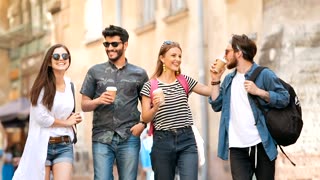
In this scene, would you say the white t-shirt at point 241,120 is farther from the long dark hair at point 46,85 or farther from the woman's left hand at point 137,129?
the long dark hair at point 46,85

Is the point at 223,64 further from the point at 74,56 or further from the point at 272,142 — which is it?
the point at 74,56

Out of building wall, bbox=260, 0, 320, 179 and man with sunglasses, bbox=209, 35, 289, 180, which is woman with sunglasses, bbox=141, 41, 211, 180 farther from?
building wall, bbox=260, 0, 320, 179

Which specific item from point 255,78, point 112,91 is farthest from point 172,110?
point 255,78

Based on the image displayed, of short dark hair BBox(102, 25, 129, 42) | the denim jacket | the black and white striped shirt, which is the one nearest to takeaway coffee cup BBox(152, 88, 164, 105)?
the black and white striped shirt

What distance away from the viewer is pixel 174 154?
20.8 ft

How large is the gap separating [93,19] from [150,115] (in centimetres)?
1265

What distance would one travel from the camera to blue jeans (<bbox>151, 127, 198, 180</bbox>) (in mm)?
6348

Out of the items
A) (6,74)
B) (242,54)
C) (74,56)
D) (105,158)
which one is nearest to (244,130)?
(242,54)

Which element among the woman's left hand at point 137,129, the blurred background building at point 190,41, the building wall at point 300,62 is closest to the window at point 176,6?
the blurred background building at point 190,41

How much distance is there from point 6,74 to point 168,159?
1918 cm

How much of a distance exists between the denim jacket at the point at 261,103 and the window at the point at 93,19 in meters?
11.9

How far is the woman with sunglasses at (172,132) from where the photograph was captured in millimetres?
6352

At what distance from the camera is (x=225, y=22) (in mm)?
12258

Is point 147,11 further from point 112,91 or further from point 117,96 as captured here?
point 112,91
